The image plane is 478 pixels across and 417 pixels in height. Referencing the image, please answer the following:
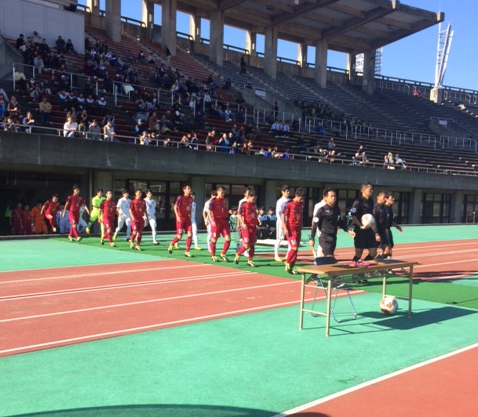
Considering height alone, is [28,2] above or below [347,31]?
below

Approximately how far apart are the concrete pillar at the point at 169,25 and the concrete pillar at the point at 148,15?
10.2 ft

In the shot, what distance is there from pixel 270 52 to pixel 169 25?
1059cm

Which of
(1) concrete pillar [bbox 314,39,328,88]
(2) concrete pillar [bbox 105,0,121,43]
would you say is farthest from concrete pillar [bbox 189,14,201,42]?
(1) concrete pillar [bbox 314,39,328,88]

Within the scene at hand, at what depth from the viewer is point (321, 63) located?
2088 inches

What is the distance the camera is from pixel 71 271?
42.6 feet

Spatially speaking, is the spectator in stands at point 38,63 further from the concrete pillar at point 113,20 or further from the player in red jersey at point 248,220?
the player in red jersey at point 248,220

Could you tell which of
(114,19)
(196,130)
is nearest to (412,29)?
(114,19)

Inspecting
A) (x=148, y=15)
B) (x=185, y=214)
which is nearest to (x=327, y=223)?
(x=185, y=214)

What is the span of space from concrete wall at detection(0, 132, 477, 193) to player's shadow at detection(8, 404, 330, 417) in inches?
675

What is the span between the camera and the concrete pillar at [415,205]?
130ft

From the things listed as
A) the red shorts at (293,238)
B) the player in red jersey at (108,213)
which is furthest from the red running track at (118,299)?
the player in red jersey at (108,213)

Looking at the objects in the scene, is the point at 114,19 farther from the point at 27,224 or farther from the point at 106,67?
the point at 27,224

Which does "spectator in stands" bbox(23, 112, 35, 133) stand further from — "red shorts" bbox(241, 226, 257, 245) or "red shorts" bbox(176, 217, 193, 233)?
"red shorts" bbox(241, 226, 257, 245)

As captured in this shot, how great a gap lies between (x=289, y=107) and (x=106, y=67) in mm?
14751
